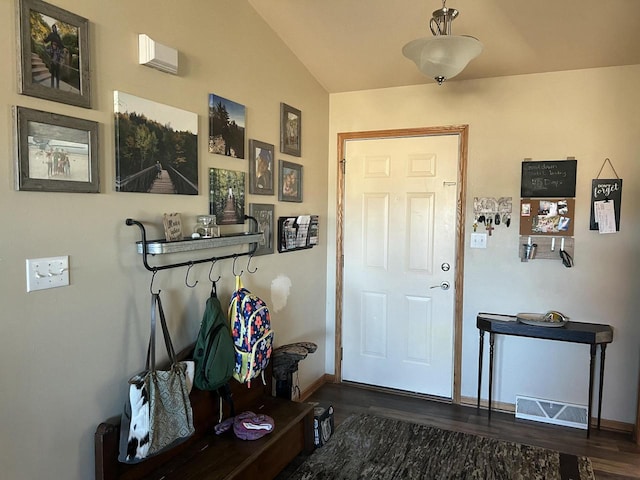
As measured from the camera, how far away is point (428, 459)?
8.79 feet

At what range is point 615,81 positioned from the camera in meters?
2.98

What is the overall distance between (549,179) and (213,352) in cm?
250

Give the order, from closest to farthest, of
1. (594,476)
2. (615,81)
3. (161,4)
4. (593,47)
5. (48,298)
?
1. (48,298)
2. (161,4)
3. (594,476)
4. (593,47)
5. (615,81)

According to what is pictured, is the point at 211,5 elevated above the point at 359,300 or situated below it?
above

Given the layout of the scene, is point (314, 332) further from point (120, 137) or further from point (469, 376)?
point (120, 137)

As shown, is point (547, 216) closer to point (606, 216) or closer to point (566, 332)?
point (606, 216)

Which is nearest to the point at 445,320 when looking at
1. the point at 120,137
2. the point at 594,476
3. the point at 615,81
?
the point at 594,476

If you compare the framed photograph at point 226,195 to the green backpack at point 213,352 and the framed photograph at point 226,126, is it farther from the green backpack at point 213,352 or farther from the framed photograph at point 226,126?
the green backpack at point 213,352

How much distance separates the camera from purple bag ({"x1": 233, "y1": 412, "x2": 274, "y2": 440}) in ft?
7.31

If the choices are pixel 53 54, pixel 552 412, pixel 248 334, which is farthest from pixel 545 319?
pixel 53 54

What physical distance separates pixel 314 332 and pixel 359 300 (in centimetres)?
46

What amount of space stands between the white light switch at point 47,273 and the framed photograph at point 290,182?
1611mm

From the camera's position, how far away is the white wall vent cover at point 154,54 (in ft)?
6.24

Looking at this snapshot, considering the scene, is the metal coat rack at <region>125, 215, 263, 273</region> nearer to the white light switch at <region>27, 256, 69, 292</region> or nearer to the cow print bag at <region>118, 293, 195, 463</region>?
the cow print bag at <region>118, 293, 195, 463</region>
